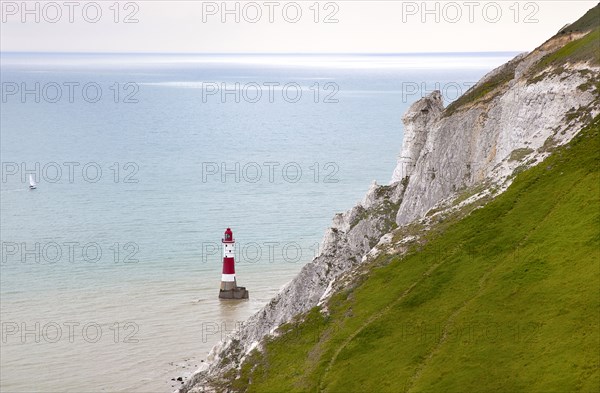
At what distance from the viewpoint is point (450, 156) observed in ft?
211

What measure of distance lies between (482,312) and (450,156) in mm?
22181

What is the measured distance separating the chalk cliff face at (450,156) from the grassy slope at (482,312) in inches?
127

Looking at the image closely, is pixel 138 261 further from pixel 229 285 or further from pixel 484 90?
pixel 484 90

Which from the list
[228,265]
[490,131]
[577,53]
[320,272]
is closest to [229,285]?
[228,265]

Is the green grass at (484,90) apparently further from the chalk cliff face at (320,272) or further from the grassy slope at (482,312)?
the grassy slope at (482,312)

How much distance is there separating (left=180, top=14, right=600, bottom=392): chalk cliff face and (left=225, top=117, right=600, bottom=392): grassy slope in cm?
323

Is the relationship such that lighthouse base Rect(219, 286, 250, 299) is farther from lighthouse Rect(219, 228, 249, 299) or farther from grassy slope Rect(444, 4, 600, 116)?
grassy slope Rect(444, 4, 600, 116)

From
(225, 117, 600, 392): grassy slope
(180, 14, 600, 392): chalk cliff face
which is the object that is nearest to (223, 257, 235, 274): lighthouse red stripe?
(180, 14, 600, 392): chalk cliff face

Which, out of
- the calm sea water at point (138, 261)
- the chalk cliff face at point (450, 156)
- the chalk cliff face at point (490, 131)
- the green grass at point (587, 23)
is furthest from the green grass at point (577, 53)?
the calm sea water at point (138, 261)

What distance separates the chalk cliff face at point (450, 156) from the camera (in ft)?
185

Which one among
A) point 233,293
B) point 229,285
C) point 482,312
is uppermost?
point 482,312

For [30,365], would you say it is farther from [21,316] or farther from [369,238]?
[369,238]

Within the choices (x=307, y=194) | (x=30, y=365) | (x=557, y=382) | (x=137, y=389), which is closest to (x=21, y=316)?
(x=30, y=365)

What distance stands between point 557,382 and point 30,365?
49.7m
